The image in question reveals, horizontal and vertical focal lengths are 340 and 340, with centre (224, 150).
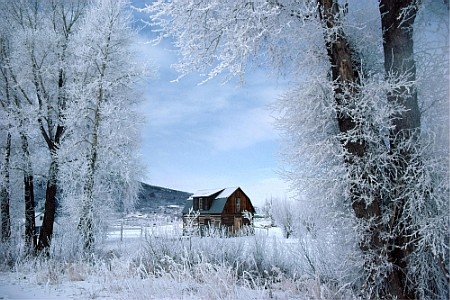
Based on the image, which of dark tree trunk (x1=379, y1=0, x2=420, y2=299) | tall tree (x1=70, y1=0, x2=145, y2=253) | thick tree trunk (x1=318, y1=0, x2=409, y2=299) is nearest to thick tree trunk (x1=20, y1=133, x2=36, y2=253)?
tall tree (x1=70, y1=0, x2=145, y2=253)

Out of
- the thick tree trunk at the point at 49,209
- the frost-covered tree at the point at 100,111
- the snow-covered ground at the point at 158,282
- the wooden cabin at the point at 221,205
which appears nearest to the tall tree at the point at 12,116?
the thick tree trunk at the point at 49,209

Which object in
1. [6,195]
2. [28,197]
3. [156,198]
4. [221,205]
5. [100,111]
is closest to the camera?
[100,111]

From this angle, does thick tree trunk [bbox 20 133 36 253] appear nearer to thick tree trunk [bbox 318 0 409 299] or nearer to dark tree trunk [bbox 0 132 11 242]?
dark tree trunk [bbox 0 132 11 242]

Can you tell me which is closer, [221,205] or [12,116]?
[12,116]

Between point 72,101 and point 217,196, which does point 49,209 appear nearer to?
point 72,101

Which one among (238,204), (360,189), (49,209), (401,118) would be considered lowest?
(238,204)

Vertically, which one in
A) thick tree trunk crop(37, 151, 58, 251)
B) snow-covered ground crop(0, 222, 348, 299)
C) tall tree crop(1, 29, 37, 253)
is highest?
tall tree crop(1, 29, 37, 253)

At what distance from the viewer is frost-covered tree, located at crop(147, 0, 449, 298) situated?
11.2 ft

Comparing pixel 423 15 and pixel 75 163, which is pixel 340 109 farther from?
pixel 75 163

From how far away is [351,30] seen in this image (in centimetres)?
410

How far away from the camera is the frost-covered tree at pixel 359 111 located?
3.41m

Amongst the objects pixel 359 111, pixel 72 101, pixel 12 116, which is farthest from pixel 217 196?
pixel 359 111

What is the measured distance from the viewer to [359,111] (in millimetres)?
3592

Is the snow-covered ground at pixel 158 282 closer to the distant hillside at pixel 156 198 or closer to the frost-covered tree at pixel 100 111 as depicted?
the frost-covered tree at pixel 100 111
